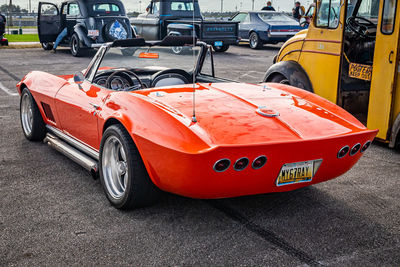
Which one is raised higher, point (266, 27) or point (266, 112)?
point (266, 27)

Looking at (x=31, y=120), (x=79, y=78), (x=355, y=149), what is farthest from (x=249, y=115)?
(x=31, y=120)

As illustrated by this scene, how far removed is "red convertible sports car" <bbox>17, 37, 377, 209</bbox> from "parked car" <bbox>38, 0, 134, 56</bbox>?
1087 cm

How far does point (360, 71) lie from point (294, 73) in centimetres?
106

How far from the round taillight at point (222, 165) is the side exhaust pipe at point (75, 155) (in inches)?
52.8

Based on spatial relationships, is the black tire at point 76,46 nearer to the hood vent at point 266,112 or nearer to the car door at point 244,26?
the car door at point 244,26

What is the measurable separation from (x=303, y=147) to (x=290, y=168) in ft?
0.55

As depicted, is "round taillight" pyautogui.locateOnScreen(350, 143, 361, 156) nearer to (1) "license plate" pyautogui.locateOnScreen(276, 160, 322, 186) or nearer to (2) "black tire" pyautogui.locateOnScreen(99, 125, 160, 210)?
(1) "license plate" pyautogui.locateOnScreen(276, 160, 322, 186)

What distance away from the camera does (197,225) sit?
328 centimetres

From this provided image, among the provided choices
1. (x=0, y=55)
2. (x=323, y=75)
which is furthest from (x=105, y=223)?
(x=0, y=55)

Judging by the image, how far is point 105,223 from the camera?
3.30 m

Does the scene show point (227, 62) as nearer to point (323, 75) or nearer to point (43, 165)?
point (323, 75)

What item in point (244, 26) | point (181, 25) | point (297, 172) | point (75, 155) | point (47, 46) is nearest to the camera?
point (297, 172)

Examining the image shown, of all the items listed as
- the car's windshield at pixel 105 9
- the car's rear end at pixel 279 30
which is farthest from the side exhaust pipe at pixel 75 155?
the car's rear end at pixel 279 30

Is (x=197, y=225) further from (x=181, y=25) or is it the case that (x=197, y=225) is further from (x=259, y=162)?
(x=181, y=25)
